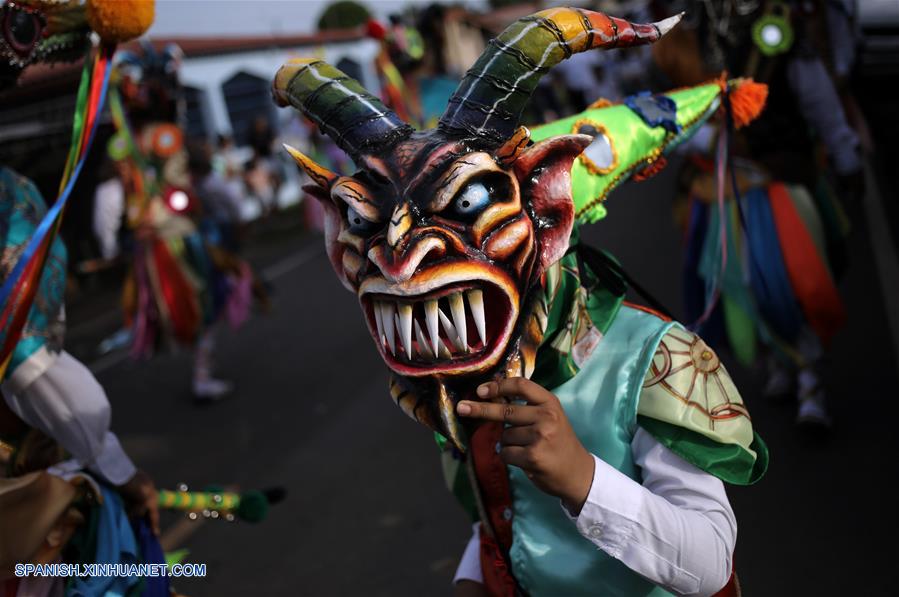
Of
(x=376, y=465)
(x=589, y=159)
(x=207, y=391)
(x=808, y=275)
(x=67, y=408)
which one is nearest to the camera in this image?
(x=589, y=159)

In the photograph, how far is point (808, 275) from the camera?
390cm

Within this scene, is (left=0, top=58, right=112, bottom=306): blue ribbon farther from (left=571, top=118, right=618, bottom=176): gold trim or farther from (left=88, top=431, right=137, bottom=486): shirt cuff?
(left=571, top=118, right=618, bottom=176): gold trim

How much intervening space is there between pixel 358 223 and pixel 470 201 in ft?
0.69

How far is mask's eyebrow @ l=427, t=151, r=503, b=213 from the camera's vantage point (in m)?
1.46

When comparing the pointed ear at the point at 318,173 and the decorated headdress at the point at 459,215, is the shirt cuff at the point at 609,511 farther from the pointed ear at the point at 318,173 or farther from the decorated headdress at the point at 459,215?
the pointed ear at the point at 318,173

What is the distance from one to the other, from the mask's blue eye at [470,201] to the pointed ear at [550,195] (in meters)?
0.09

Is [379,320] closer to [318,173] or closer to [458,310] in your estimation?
[458,310]

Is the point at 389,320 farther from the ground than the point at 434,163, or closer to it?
closer to it

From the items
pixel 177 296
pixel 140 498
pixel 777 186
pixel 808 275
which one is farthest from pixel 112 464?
pixel 177 296

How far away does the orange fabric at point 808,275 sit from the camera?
388 centimetres

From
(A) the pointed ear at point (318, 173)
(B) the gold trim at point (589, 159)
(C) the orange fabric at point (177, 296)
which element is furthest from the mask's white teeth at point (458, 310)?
(C) the orange fabric at point (177, 296)

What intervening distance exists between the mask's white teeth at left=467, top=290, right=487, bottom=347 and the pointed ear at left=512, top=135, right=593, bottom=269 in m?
0.16

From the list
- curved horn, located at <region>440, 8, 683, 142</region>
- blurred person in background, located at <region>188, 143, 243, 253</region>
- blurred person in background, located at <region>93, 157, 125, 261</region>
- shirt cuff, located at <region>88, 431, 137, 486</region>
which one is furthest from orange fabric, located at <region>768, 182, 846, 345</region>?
blurred person in background, located at <region>93, 157, 125, 261</region>

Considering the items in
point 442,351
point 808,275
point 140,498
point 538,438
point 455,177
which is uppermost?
point 455,177
